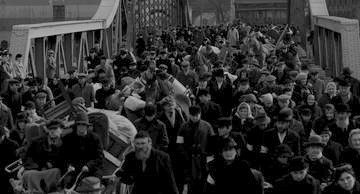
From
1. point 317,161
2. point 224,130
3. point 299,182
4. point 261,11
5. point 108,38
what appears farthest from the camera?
point 261,11

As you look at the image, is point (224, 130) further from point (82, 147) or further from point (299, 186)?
point (299, 186)

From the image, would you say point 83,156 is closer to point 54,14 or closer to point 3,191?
point 3,191

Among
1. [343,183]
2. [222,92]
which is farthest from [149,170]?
[222,92]

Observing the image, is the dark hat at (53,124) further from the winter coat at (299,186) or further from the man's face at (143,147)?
the winter coat at (299,186)

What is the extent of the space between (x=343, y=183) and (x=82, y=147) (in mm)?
2962

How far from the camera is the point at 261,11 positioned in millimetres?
94625

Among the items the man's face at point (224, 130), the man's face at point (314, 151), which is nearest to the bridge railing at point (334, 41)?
the man's face at point (224, 130)

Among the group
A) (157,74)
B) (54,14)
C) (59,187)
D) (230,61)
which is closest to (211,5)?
(54,14)

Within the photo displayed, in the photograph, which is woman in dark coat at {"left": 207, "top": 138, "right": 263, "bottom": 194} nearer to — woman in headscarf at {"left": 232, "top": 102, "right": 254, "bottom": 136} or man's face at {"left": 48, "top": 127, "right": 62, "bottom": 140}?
man's face at {"left": 48, "top": 127, "right": 62, "bottom": 140}

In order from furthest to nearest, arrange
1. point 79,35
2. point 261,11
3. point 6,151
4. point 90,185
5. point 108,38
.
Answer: point 261,11, point 108,38, point 79,35, point 6,151, point 90,185

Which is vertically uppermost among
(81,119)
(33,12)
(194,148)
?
(33,12)

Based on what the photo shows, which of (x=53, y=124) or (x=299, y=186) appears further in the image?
(x=53, y=124)

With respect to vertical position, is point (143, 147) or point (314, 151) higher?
point (143, 147)

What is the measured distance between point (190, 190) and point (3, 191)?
2.32 metres
